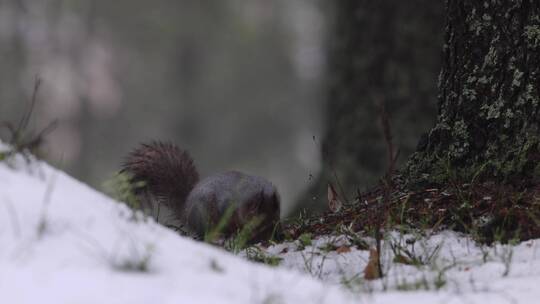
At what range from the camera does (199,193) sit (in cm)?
317

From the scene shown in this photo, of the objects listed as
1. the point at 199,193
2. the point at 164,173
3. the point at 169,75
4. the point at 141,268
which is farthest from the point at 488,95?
the point at 169,75

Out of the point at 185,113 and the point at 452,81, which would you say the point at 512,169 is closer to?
the point at 452,81

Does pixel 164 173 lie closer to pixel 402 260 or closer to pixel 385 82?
pixel 402 260

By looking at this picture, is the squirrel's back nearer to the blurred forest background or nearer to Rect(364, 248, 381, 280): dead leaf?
Rect(364, 248, 381, 280): dead leaf

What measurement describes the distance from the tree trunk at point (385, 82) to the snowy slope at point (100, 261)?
3.71 meters

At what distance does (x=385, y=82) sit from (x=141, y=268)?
4242 mm

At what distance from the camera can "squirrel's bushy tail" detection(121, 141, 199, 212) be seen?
3.39 m

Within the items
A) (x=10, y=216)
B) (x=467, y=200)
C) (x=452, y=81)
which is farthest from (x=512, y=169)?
(x=10, y=216)

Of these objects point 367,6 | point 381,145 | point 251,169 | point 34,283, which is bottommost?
point 34,283

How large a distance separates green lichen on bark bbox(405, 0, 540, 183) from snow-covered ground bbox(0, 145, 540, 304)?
0.60 metres

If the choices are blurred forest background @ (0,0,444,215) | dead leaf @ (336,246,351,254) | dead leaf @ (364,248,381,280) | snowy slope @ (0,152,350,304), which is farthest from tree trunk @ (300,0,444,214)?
blurred forest background @ (0,0,444,215)

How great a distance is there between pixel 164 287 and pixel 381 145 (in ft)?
13.9

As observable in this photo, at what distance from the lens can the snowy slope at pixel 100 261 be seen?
1.50m

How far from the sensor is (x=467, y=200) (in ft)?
8.67
